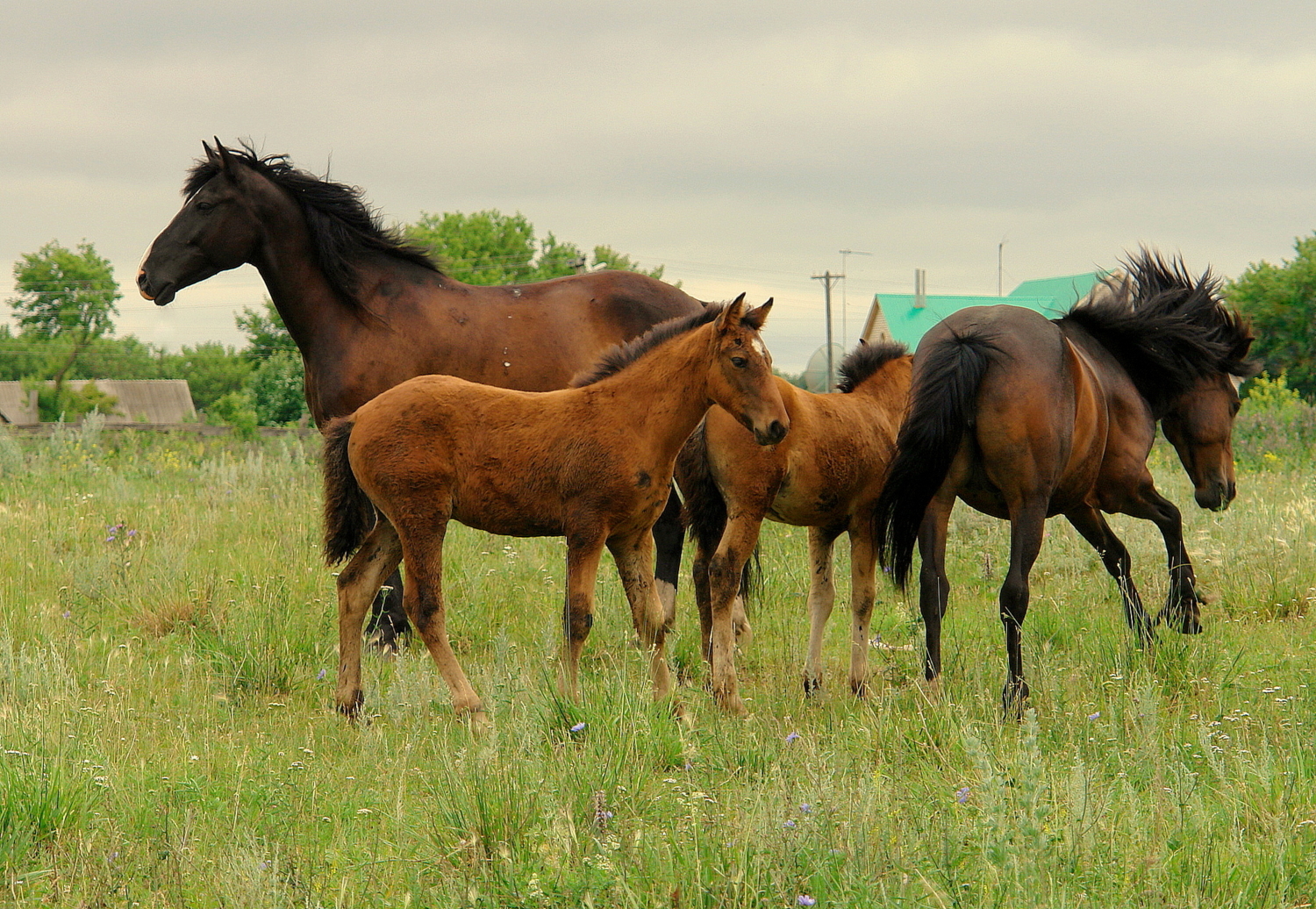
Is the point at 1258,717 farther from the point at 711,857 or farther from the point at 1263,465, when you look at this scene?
the point at 1263,465

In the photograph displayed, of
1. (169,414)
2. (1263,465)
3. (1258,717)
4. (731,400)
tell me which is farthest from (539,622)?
(169,414)

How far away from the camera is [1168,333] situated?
649 centimetres

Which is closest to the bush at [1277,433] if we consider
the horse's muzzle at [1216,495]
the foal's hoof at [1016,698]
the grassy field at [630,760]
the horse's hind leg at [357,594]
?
the grassy field at [630,760]

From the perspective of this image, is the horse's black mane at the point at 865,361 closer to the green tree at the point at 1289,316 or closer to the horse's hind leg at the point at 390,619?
the horse's hind leg at the point at 390,619

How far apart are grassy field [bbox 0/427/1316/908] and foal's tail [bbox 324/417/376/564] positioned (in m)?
0.67

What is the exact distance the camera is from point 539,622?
7.10 meters

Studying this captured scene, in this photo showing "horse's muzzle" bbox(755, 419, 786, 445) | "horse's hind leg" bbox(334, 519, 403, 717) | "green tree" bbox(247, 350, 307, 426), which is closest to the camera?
"horse's muzzle" bbox(755, 419, 786, 445)

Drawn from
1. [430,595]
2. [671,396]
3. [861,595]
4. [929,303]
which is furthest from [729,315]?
[929,303]

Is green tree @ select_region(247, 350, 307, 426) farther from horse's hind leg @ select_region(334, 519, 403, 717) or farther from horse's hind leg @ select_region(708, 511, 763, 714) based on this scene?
horse's hind leg @ select_region(708, 511, 763, 714)

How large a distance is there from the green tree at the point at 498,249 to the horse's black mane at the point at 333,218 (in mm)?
61479

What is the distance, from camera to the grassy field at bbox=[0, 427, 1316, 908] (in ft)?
10.0

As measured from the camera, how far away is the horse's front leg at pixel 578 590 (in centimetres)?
490

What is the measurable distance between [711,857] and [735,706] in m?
2.10

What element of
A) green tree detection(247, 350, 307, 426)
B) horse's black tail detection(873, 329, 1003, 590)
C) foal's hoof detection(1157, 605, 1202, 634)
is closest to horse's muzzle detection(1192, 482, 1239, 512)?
foal's hoof detection(1157, 605, 1202, 634)
